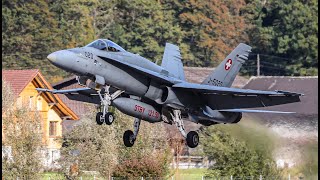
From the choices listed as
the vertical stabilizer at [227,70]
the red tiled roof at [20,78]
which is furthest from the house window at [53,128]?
the vertical stabilizer at [227,70]

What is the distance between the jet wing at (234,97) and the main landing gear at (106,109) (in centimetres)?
236

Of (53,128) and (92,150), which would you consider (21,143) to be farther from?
(53,128)

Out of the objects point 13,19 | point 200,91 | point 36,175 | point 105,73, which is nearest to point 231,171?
point 36,175

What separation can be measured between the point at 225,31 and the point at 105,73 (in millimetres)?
64315

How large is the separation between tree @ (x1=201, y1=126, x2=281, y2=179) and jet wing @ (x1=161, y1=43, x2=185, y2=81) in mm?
6427

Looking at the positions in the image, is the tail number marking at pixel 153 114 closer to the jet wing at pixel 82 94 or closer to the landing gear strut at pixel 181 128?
the landing gear strut at pixel 181 128

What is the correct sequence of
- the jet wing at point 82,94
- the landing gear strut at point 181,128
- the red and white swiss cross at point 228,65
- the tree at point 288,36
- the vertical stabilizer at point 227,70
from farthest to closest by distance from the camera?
the tree at point 288,36
the red and white swiss cross at point 228,65
the vertical stabilizer at point 227,70
the jet wing at point 82,94
the landing gear strut at point 181,128

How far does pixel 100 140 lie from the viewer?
43.7 metres

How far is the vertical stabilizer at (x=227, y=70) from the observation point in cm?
3519

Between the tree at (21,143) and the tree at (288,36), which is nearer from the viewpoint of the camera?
the tree at (21,143)

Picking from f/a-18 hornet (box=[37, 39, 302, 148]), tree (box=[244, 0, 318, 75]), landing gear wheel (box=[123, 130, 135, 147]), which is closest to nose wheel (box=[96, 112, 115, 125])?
f/a-18 hornet (box=[37, 39, 302, 148])

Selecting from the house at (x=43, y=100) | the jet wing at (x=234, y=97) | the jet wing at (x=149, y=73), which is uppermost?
the house at (x=43, y=100)

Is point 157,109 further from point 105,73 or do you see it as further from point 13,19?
point 13,19

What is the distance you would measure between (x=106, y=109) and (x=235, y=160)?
13990mm
